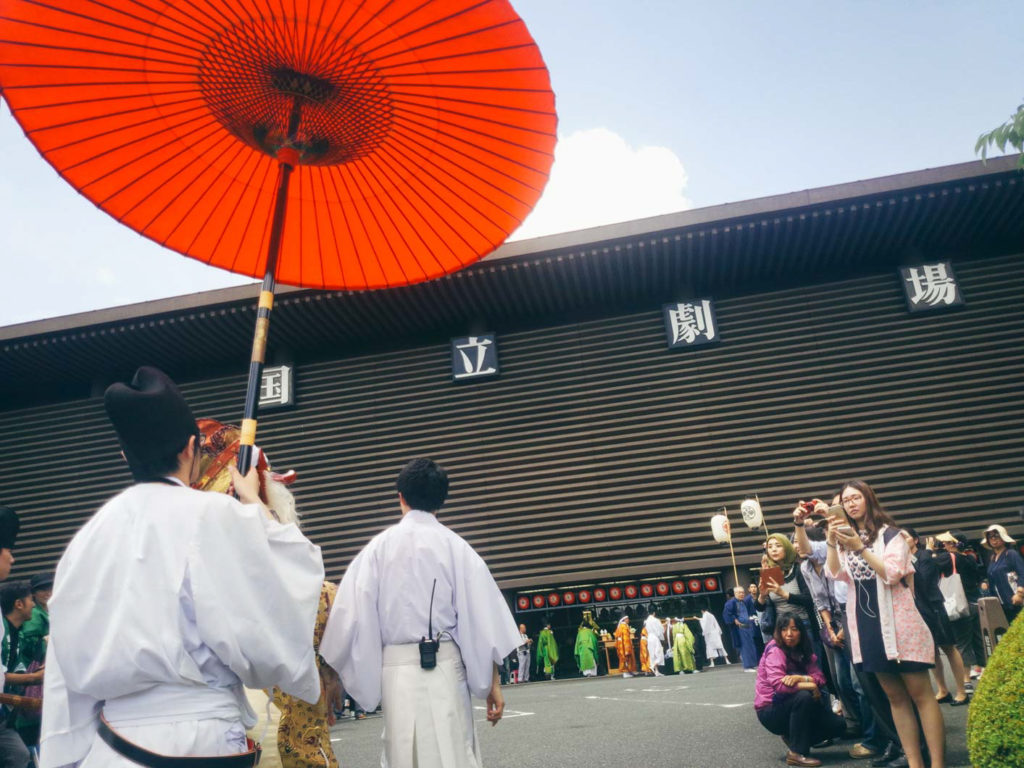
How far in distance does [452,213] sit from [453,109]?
0.32 metres

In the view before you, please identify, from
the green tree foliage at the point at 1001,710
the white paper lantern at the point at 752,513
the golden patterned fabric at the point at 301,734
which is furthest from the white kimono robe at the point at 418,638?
the white paper lantern at the point at 752,513

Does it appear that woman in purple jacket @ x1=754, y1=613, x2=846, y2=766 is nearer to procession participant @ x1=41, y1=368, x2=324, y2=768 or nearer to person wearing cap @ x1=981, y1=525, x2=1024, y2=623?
person wearing cap @ x1=981, y1=525, x2=1024, y2=623

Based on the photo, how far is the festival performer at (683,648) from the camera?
12.4 meters

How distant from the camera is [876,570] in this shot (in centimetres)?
330

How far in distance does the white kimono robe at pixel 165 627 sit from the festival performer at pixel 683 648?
11935 millimetres

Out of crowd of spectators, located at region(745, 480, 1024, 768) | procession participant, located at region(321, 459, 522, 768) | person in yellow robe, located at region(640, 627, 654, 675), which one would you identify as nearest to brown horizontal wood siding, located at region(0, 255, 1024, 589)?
person in yellow robe, located at region(640, 627, 654, 675)

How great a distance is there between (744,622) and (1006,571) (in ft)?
15.7

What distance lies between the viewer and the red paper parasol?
1938 millimetres

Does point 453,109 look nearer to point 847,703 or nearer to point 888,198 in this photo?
point 847,703

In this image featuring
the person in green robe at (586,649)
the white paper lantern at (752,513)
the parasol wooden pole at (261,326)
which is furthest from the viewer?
the person in green robe at (586,649)

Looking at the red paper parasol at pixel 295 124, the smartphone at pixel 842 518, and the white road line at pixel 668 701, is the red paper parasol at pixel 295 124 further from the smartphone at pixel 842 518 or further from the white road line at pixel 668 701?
the white road line at pixel 668 701

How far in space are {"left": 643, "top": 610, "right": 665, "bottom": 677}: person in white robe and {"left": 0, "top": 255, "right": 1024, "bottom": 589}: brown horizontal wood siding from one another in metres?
2.04

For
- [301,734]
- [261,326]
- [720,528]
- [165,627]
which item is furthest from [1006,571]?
[165,627]

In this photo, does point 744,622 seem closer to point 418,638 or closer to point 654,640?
point 654,640
